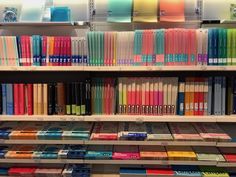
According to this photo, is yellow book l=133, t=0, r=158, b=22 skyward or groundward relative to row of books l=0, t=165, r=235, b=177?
skyward

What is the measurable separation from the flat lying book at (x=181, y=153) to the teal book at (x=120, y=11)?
107cm

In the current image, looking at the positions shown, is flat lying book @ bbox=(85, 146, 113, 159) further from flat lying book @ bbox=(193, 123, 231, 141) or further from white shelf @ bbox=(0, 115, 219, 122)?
flat lying book @ bbox=(193, 123, 231, 141)

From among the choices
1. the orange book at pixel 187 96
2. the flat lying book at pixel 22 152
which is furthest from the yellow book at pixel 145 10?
the flat lying book at pixel 22 152

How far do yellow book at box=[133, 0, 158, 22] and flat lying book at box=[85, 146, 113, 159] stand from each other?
1.05 metres

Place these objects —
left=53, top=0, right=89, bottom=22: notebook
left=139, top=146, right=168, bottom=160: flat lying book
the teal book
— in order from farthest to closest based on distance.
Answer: left=53, top=0, right=89, bottom=22: notebook < the teal book < left=139, top=146, right=168, bottom=160: flat lying book

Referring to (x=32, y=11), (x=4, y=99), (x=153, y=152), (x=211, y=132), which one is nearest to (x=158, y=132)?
(x=153, y=152)

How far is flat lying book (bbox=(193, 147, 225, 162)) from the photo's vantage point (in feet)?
6.59

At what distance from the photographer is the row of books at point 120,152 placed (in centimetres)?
203

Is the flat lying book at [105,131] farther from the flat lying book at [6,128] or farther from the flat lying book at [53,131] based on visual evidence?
the flat lying book at [6,128]

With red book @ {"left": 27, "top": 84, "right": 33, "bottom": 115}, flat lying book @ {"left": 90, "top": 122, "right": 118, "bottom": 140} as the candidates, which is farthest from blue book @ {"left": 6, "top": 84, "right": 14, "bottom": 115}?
flat lying book @ {"left": 90, "top": 122, "right": 118, "bottom": 140}

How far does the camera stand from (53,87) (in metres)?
2.06

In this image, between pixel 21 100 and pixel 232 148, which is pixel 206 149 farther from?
pixel 21 100

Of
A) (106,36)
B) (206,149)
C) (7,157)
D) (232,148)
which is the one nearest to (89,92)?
(106,36)

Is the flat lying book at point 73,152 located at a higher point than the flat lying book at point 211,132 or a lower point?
lower
